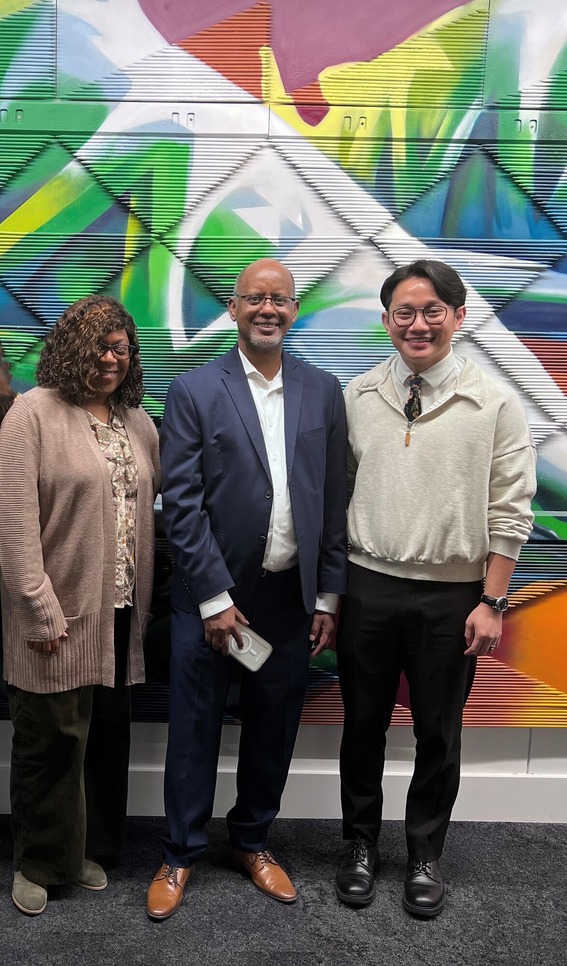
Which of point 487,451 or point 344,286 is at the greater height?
point 344,286

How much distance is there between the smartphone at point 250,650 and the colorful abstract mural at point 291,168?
958mm

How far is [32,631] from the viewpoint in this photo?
2.32 metres

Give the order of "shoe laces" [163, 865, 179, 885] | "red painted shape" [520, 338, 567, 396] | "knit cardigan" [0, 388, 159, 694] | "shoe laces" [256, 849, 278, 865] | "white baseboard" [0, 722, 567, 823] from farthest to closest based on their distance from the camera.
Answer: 1. "white baseboard" [0, 722, 567, 823]
2. "red painted shape" [520, 338, 567, 396]
3. "shoe laces" [256, 849, 278, 865]
4. "shoe laces" [163, 865, 179, 885]
5. "knit cardigan" [0, 388, 159, 694]

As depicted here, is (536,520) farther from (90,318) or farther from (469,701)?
(90,318)

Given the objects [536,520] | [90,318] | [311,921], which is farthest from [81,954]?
[536,520]

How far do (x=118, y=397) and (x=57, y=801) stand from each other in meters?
1.20

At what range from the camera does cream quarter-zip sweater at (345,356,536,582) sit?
7.74 feet

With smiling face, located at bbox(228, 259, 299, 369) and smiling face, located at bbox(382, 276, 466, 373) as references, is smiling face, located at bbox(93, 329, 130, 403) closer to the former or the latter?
smiling face, located at bbox(228, 259, 299, 369)

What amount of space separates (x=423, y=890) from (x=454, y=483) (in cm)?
123

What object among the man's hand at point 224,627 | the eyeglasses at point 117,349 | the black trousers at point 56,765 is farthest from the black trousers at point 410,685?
the eyeglasses at point 117,349

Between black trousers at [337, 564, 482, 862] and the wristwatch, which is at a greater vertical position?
the wristwatch

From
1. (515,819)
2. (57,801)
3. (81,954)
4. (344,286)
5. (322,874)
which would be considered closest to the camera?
(81,954)

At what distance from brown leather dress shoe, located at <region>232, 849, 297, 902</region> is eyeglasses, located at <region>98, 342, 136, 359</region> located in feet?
5.27

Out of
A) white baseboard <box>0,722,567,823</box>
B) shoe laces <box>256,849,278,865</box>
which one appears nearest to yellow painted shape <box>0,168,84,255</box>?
white baseboard <box>0,722,567,823</box>
